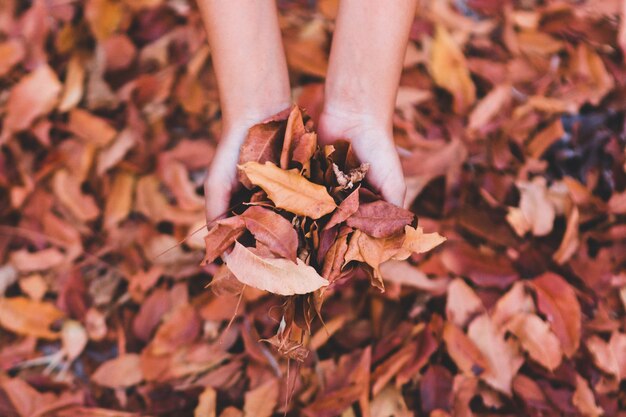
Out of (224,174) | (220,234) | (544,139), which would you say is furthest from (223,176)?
(544,139)

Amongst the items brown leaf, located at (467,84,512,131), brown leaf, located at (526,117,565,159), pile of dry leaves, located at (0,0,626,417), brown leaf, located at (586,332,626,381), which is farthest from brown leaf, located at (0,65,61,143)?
brown leaf, located at (586,332,626,381)

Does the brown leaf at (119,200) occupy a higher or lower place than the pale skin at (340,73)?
lower

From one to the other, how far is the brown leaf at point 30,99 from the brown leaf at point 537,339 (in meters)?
0.96

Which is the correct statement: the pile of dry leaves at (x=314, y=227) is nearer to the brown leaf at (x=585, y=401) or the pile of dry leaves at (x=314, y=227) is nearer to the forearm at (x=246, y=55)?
the brown leaf at (x=585, y=401)

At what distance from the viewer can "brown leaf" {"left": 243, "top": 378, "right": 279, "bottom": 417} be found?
929mm

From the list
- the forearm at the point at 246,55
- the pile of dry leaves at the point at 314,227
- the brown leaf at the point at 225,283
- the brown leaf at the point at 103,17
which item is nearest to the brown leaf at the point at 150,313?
the pile of dry leaves at the point at 314,227

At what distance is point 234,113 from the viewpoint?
86 centimetres

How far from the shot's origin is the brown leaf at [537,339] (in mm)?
924

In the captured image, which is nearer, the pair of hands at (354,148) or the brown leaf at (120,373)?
the pair of hands at (354,148)

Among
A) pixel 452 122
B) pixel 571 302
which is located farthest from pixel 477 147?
pixel 571 302

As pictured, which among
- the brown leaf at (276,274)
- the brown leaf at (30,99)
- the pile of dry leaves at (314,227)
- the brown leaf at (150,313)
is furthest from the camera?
the brown leaf at (30,99)

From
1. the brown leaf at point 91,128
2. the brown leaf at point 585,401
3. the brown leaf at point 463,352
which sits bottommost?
the brown leaf at point 585,401

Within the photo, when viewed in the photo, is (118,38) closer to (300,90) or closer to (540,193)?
(300,90)

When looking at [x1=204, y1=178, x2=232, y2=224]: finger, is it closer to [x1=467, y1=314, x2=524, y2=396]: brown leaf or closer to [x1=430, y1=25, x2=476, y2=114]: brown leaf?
Result: [x1=467, y1=314, x2=524, y2=396]: brown leaf
